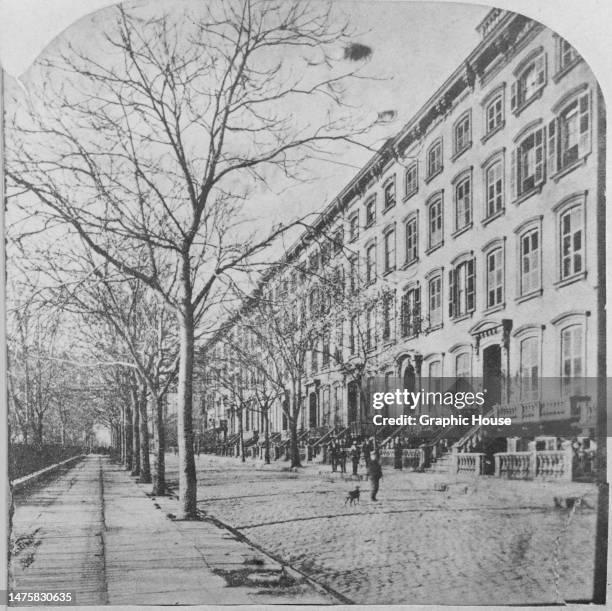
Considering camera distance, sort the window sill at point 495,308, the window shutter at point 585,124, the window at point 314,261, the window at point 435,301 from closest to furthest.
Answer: the window shutter at point 585,124 < the window sill at point 495,308 < the window at point 435,301 < the window at point 314,261

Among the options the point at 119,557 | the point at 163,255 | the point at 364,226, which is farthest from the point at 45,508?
the point at 364,226

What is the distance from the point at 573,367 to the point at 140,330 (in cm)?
208

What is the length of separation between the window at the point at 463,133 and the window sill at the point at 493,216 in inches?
13.2

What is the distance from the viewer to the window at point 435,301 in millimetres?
3795

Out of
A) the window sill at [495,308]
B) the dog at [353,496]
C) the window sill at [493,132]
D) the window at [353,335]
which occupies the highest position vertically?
the window sill at [493,132]

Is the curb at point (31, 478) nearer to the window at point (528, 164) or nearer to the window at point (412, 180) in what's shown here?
the window at point (412, 180)

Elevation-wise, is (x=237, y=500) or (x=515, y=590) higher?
(x=237, y=500)

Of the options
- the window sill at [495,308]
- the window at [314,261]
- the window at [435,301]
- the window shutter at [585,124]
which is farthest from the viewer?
the window at [314,261]

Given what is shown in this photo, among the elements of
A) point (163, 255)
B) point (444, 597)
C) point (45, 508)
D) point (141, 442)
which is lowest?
point (444, 597)

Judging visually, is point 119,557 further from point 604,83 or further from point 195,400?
point 604,83

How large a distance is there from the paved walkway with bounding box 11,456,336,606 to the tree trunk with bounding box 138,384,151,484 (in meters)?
0.19

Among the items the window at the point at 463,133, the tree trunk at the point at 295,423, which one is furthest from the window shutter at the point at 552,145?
the tree trunk at the point at 295,423

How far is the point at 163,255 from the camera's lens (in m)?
3.89

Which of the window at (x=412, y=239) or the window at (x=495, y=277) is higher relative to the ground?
the window at (x=412, y=239)
